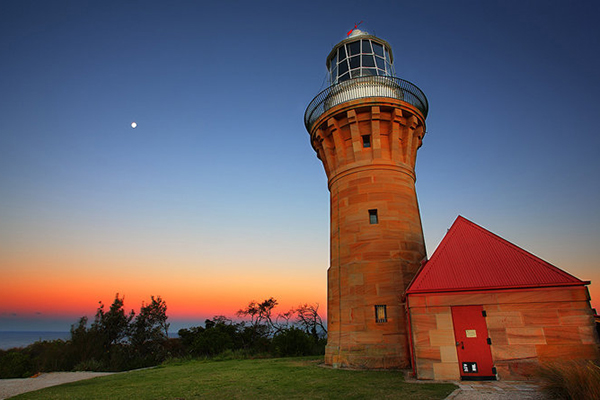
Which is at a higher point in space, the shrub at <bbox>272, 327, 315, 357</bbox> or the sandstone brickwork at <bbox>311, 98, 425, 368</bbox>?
the sandstone brickwork at <bbox>311, 98, 425, 368</bbox>

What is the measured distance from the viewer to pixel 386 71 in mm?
18031

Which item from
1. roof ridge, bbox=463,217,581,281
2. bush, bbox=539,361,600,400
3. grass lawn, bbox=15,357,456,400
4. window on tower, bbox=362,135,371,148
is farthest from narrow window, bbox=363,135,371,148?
bush, bbox=539,361,600,400

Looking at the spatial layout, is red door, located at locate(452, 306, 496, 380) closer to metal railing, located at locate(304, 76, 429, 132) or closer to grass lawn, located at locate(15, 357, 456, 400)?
grass lawn, located at locate(15, 357, 456, 400)

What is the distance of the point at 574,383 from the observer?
20.6 feet

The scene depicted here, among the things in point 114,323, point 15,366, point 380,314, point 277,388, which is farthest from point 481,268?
point 114,323

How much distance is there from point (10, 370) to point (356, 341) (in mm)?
17398

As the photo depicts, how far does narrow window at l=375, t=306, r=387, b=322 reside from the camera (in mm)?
13344

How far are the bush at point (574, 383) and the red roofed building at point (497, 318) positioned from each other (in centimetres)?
216

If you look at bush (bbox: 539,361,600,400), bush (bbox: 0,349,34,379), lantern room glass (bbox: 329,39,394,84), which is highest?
lantern room glass (bbox: 329,39,394,84)

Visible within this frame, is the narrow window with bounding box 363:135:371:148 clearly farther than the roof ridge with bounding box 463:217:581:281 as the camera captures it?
Yes

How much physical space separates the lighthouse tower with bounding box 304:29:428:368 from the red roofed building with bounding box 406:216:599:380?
8.36 feet

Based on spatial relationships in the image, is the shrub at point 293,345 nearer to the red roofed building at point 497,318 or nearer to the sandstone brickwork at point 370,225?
the sandstone brickwork at point 370,225

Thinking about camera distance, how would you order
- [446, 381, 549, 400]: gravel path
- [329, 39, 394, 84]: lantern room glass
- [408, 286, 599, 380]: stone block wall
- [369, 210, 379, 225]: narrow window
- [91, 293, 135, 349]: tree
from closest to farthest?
[446, 381, 549, 400]: gravel path → [408, 286, 599, 380]: stone block wall → [369, 210, 379, 225]: narrow window → [329, 39, 394, 84]: lantern room glass → [91, 293, 135, 349]: tree

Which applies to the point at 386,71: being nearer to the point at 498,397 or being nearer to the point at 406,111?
the point at 406,111
